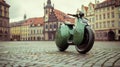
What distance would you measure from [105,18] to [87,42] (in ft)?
162

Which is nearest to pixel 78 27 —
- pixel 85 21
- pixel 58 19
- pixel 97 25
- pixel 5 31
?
pixel 85 21

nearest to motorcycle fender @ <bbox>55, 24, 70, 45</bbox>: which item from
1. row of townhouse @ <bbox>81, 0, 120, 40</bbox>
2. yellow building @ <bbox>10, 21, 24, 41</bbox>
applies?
row of townhouse @ <bbox>81, 0, 120, 40</bbox>

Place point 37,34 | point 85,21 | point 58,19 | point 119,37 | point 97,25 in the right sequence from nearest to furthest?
point 85,21, point 119,37, point 97,25, point 58,19, point 37,34

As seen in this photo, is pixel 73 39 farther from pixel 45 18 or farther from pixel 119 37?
pixel 45 18

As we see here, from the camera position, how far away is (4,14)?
6138 centimetres

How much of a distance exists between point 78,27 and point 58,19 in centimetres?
6345

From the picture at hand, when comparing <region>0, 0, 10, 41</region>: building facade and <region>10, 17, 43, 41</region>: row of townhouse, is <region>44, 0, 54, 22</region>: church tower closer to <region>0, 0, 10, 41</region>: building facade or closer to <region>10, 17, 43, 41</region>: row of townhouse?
<region>10, 17, 43, 41</region>: row of townhouse

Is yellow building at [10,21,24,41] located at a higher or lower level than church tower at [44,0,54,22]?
lower

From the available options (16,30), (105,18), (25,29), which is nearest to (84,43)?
(105,18)

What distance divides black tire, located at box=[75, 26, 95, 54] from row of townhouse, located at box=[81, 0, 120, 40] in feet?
145

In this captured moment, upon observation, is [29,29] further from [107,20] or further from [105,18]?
[107,20]

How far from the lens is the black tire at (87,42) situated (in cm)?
750

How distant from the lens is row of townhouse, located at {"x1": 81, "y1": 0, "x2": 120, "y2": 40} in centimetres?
5156

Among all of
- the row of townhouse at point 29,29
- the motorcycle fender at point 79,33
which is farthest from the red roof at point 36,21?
the motorcycle fender at point 79,33
